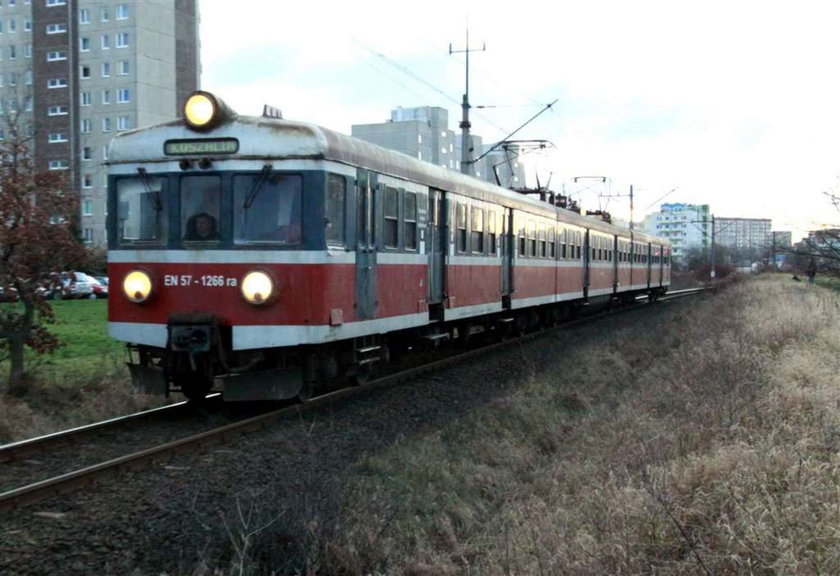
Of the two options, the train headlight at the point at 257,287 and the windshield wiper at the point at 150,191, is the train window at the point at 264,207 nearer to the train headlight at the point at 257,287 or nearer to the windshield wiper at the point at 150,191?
the train headlight at the point at 257,287

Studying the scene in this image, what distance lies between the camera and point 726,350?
12.1 meters

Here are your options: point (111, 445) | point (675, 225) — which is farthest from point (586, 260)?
point (675, 225)

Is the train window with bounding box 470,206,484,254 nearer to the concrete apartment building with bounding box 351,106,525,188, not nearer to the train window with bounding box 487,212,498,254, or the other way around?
the train window with bounding box 487,212,498,254

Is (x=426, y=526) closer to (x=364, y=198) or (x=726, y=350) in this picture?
(x=364, y=198)

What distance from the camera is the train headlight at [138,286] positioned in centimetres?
885

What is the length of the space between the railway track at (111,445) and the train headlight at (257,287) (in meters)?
1.23

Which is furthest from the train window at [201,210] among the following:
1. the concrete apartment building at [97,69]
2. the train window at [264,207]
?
the concrete apartment building at [97,69]

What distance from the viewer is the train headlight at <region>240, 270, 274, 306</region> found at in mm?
8555

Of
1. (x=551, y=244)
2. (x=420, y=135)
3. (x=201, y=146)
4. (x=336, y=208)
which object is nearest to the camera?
(x=201, y=146)

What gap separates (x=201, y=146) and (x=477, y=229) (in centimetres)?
652

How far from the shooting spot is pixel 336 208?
29.7 ft

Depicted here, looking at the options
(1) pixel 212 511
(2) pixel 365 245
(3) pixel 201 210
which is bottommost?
(1) pixel 212 511

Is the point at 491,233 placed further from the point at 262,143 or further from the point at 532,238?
the point at 262,143

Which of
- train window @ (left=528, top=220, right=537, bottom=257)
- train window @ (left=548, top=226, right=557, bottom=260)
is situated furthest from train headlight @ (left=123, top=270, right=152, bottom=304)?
train window @ (left=548, top=226, right=557, bottom=260)
